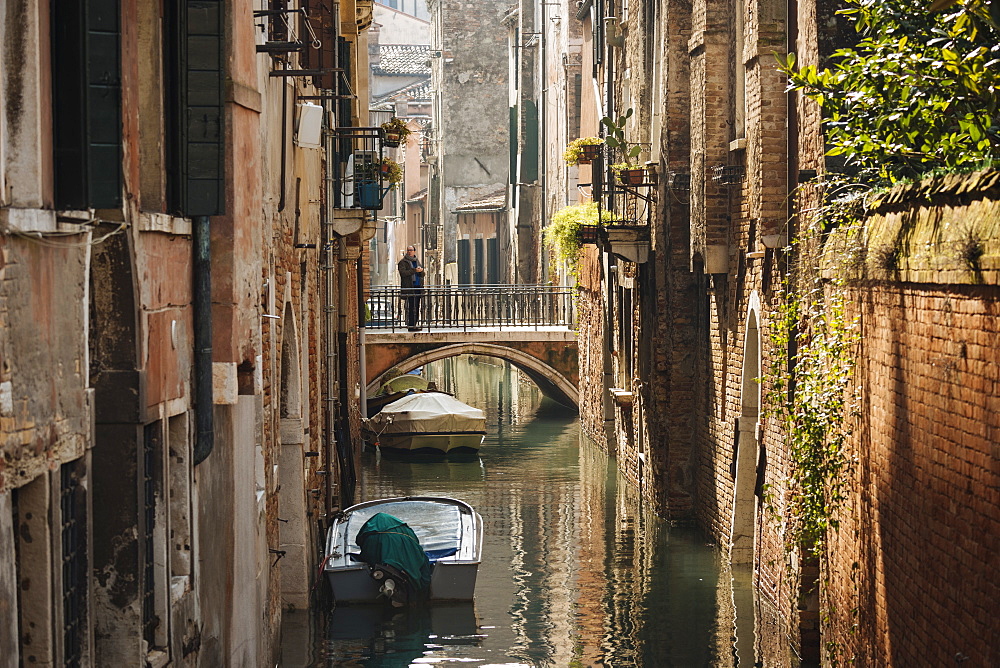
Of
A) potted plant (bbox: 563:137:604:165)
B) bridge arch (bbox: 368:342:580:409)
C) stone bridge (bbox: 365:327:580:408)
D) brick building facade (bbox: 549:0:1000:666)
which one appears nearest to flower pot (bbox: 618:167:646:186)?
brick building facade (bbox: 549:0:1000:666)

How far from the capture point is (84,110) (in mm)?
5066

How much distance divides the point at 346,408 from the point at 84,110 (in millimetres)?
13972

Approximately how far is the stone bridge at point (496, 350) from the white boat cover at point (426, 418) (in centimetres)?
243

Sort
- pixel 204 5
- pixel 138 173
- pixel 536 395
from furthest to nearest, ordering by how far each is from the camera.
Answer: pixel 536 395, pixel 204 5, pixel 138 173

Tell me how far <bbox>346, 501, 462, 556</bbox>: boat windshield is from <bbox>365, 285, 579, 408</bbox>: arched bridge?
11.8 metres

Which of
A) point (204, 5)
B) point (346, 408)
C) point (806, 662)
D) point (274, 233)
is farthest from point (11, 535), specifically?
point (346, 408)

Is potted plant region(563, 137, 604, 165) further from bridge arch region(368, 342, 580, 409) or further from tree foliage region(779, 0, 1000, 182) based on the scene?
tree foliage region(779, 0, 1000, 182)

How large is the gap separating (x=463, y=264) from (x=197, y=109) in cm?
4039

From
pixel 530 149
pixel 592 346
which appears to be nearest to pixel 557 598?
pixel 592 346

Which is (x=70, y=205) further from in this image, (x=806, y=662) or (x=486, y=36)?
(x=486, y=36)

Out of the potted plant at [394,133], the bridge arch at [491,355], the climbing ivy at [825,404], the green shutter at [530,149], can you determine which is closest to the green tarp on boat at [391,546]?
the climbing ivy at [825,404]

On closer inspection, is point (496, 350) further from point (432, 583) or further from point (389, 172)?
point (432, 583)

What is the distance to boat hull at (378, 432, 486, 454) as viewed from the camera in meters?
24.7

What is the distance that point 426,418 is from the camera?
968 inches
